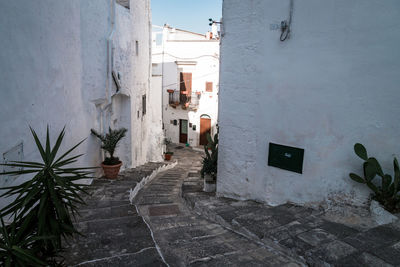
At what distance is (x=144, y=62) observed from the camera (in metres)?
13.0

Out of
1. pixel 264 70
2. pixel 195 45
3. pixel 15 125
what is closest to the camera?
pixel 15 125

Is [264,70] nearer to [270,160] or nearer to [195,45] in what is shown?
[270,160]

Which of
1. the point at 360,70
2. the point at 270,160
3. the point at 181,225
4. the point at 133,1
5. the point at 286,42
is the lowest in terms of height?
the point at 181,225

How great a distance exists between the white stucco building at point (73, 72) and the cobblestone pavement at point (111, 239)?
128 centimetres

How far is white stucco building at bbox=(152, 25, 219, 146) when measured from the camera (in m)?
19.6

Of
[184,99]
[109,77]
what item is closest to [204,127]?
[184,99]

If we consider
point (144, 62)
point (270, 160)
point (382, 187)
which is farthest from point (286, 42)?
point (144, 62)

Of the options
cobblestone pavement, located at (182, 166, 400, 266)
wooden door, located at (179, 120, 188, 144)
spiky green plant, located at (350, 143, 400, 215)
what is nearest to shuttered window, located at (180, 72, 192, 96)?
wooden door, located at (179, 120, 188, 144)

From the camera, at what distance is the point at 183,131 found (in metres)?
22.2

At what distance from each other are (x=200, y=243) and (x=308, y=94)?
117 inches

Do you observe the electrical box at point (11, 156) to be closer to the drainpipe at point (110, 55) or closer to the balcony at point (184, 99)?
the drainpipe at point (110, 55)

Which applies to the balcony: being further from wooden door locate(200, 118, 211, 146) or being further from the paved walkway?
the paved walkway

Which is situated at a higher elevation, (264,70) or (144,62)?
(144,62)

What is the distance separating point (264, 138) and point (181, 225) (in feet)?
7.19
